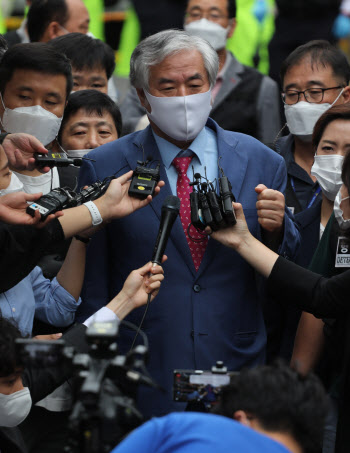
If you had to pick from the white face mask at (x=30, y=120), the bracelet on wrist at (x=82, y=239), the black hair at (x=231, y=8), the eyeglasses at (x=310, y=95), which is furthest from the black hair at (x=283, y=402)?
the black hair at (x=231, y=8)

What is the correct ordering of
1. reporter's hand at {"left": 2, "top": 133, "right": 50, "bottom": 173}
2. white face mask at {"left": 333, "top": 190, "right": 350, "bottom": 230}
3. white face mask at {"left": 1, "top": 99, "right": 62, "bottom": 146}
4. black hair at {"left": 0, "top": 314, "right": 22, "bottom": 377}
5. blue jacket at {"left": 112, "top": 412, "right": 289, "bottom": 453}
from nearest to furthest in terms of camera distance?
blue jacket at {"left": 112, "top": 412, "right": 289, "bottom": 453}
black hair at {"left": 0, "top": 314, "right": 22, "bottom": 377}
white face mask at {"left": 333, "top": 190, "right": 350, "bottom": 230}
reporter's hand at {"left": 2, "top": 133, "right": 50, "bottom": 173}
white face mask at {"left": 1, "top": 99, "right": 62, "bottom": 146}

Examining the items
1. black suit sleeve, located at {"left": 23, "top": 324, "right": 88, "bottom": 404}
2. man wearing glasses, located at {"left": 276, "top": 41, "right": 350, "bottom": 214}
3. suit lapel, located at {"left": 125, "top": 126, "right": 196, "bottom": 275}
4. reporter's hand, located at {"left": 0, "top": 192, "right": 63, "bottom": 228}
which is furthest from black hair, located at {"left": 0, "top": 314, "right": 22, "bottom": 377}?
man wearing glasses, located at {"left": 276, "top": 41, "right": 350, "bottom": 214}

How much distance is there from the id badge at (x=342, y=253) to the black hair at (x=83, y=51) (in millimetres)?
2644

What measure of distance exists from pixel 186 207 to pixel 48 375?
3.17ft

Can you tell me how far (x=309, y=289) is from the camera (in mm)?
3898

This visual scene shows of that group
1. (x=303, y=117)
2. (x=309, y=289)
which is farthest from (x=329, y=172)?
(x=309, y=289)

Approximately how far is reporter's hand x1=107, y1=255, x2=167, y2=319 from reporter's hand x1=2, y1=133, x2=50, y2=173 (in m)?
0.63

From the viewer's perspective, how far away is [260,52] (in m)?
8.22

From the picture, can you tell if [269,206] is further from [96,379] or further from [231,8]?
[231,8]

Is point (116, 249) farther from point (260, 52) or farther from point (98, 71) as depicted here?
point (260, 52)

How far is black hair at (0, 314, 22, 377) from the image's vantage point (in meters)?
3.56

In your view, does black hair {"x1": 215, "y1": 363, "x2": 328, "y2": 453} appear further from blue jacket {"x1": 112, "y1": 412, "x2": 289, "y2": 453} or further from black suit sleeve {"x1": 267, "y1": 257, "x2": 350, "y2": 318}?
black suit sleeve {"x1": 267, "y1": 257, "x2": 350, "y2": 318}

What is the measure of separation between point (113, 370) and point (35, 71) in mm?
2850

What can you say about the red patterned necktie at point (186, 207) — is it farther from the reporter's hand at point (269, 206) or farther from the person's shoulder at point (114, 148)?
the reporter's hand at point (269, 206)
